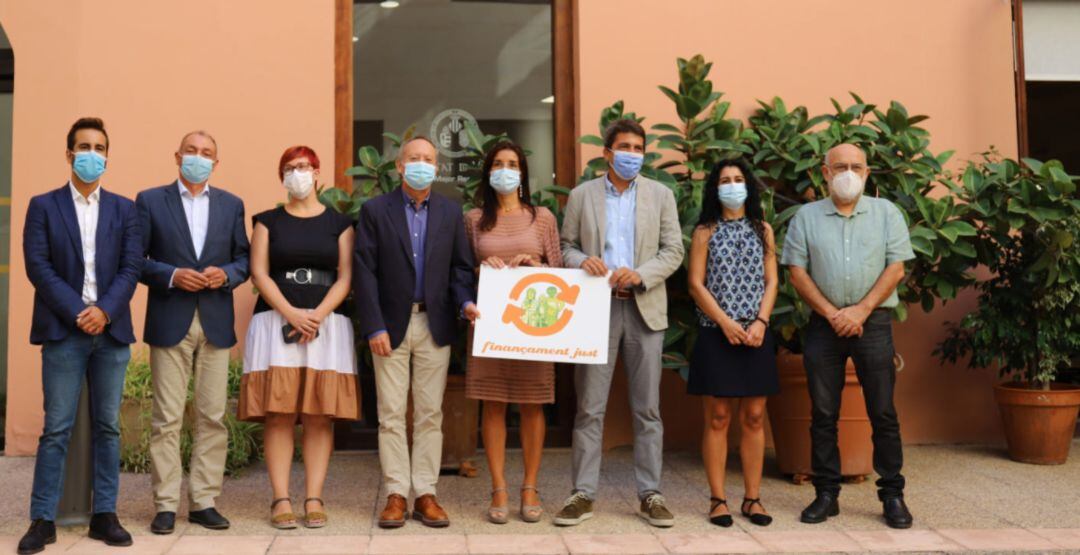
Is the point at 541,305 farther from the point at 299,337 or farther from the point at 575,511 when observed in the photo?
the point at 299,337

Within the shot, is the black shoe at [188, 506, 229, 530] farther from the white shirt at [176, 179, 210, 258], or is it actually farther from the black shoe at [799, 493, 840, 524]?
the black shoe at [799, 493, 840, 524]

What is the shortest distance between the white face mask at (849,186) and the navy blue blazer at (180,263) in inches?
113

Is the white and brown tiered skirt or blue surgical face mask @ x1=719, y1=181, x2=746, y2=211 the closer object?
the white and brown tiered skirt

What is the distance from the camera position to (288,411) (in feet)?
14.4

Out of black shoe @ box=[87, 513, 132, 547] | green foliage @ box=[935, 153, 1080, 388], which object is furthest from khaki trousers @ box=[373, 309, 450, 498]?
green foliage @ box=[935, 153, 1080, 388]

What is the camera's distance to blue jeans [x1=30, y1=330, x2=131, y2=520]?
412cm

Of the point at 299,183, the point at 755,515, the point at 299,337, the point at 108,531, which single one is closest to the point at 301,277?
the point at 299,337

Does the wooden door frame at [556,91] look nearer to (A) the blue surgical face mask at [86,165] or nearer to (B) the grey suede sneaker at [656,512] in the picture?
(A) the blue surgical face mask at [86,165]

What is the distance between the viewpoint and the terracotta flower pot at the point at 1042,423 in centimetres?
600

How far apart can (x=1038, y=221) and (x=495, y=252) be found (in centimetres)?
336

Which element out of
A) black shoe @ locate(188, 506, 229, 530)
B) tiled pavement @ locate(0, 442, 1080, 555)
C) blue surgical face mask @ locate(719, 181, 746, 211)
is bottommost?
tiled pavement @ locate(0, 442, 1080, 555)

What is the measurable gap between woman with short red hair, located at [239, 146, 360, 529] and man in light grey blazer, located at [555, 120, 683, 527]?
3.70 ft

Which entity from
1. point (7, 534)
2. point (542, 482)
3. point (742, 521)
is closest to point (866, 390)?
point (742, 521)

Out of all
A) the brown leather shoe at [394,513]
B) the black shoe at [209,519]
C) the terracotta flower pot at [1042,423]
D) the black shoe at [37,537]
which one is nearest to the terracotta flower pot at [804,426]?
the terracotta flower pot at [1042,423]
